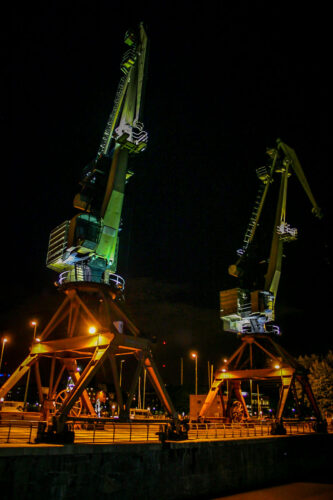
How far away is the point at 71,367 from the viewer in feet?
96.0

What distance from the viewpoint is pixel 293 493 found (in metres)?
24.7

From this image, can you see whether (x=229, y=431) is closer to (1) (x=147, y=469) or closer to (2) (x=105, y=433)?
(2) (x=105, y=433)

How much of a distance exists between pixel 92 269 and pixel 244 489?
16275 millimetres

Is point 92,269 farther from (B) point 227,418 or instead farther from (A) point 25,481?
(B) point 227,418

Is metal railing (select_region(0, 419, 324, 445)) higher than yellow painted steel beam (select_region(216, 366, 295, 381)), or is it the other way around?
yellow painted steel beam (select_region(216, 366, 295, 381))

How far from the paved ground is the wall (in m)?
0.67

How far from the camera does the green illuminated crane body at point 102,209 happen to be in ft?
87.1

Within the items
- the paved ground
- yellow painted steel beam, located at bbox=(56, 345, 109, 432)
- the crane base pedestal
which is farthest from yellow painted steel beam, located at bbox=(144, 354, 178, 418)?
the crane base pedestal

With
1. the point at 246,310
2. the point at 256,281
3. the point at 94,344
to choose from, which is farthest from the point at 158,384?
the point at 256,281

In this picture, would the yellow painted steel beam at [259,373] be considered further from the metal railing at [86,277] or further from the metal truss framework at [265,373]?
the metal railing at [86,277]

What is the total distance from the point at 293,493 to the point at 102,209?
21.6m

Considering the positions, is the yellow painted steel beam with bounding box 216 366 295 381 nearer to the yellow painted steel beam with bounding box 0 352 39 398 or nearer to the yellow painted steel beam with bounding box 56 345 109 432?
the yellow painted steel beam with bounding box 56 345 109 432

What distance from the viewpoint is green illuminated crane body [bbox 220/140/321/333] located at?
3909 cm

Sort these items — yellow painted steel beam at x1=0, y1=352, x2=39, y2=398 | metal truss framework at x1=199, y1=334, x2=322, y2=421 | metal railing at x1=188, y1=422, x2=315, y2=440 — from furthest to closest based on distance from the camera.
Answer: metal truss framework at x1=199, y1=334, x2=322, y2=421
metal railing at x1=188, y1=422, x2=315, y2=440
yellow painted steel beam at x1=0, y1=352, x2=39, y2=398
